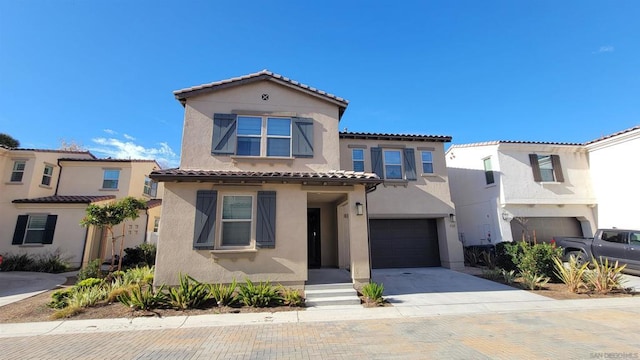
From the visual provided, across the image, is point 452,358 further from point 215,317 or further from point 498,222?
point 498,222

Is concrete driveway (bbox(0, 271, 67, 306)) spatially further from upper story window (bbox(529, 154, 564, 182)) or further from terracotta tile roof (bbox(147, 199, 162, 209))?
upper story window (bbox(529, 154, 564, 182))

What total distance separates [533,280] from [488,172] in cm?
684

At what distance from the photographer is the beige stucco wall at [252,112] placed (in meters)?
10.3

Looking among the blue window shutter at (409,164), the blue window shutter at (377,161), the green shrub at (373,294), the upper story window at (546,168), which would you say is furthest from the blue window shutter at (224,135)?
the upper story window at (546,168)

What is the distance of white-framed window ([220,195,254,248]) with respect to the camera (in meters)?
9.09

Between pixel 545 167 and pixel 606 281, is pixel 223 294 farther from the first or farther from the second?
pixel 545 167

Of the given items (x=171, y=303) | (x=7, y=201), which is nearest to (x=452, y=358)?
(x=171, y=303)

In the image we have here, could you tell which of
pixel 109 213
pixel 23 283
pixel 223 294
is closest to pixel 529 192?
pixel 223 294

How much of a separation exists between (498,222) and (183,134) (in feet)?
50.0

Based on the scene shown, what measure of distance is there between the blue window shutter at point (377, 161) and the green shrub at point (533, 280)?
6.83m

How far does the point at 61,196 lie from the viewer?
17.5 metres

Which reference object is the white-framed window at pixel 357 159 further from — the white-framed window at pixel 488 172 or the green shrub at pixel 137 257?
the green shrub at pixel 137 257

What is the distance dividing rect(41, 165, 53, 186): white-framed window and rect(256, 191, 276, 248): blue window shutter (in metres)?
17.2

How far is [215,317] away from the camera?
731 centimetres
